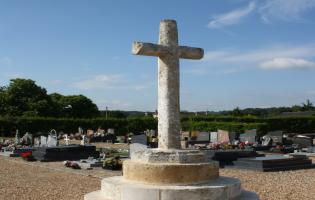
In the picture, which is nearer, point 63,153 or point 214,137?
point 63,153

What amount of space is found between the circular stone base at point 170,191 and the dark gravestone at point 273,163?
8.94 metres

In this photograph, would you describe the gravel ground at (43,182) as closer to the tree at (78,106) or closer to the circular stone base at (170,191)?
the circular stone base at (170,191)

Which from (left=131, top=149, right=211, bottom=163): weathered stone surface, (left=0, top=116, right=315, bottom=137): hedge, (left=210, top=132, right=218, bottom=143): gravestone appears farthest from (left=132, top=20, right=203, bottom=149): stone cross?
(left=0, top=116, right=315, bottom=137): hedge

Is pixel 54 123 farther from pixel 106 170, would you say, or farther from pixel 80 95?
pixel 80 95

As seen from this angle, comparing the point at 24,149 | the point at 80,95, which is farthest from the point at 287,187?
the point at 80,95

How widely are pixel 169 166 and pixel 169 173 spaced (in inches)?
3.6

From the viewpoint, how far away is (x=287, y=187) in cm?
1120

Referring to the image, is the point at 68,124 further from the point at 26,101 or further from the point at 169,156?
the point at 169,156

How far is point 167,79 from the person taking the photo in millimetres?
6203

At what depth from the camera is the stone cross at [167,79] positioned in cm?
613

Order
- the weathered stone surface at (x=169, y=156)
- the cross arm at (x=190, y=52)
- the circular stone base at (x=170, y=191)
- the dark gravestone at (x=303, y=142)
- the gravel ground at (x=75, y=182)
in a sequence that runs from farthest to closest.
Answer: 1. the dark gravestone at (x=303, y=142)
2. the gravel ground at (x=75, y=182)
3. the cross arm at (x=190, y=52)
4. the weathered stone surface at (x=169, y=156)
5. the circular stone base at (x=170, y=191)

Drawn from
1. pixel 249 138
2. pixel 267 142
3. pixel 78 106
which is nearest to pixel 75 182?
pixel 267 142

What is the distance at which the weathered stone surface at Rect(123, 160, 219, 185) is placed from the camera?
5750mm

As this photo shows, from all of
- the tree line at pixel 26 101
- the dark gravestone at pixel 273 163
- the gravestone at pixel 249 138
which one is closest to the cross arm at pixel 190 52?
the dark gravestone at pixel 273 163
